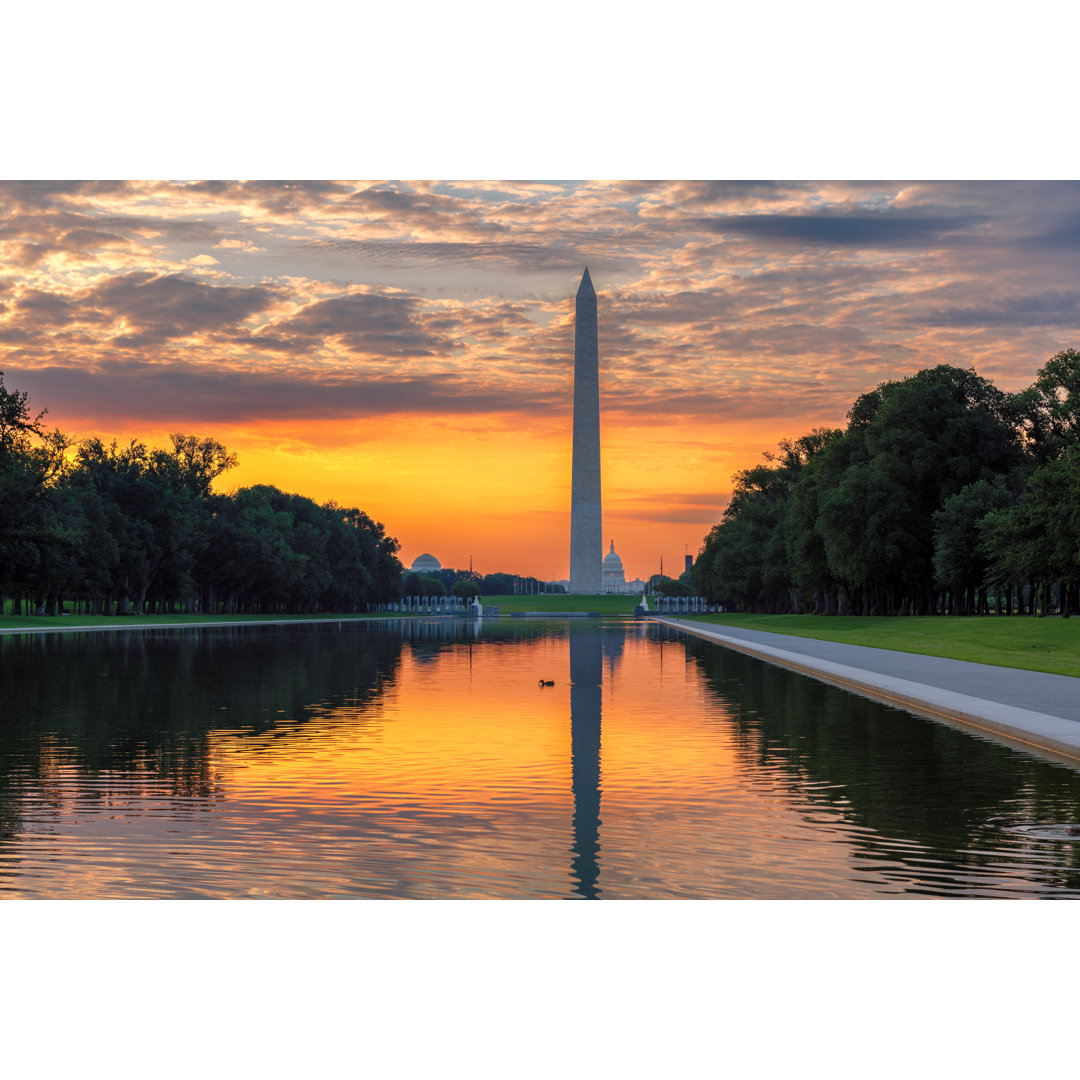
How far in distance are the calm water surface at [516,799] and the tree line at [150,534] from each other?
57074mm

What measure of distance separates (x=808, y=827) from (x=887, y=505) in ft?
224

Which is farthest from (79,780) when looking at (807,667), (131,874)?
(807,667)

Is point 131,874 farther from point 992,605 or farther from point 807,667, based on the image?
point 992,605

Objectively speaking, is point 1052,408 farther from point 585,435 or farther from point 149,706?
point 149,706

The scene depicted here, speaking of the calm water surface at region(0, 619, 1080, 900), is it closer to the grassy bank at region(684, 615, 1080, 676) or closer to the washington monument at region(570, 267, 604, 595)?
the grassy bank at region(684, 615, 1080, 676)

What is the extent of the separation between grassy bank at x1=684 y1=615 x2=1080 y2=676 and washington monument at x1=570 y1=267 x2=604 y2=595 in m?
52.5

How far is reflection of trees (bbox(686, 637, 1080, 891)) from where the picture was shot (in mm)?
10344

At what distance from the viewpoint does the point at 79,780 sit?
14.0m

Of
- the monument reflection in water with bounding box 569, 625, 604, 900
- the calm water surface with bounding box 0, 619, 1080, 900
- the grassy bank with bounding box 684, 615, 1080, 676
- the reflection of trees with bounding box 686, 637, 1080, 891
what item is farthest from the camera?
the grassy bank with bounding box 684, 615, 1080, 676

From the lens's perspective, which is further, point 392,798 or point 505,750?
point 505,750

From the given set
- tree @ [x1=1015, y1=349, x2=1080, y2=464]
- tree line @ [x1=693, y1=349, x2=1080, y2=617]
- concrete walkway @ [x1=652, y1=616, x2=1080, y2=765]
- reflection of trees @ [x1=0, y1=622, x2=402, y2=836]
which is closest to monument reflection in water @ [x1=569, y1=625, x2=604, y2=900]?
reflection of trees @ [x1=0, y1=622, x2=402, y2=836]

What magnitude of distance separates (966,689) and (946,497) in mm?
56212

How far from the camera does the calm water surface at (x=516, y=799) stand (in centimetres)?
936

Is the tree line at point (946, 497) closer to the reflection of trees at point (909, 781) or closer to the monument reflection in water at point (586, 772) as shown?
the monument reflection in water at point (586, 772)
